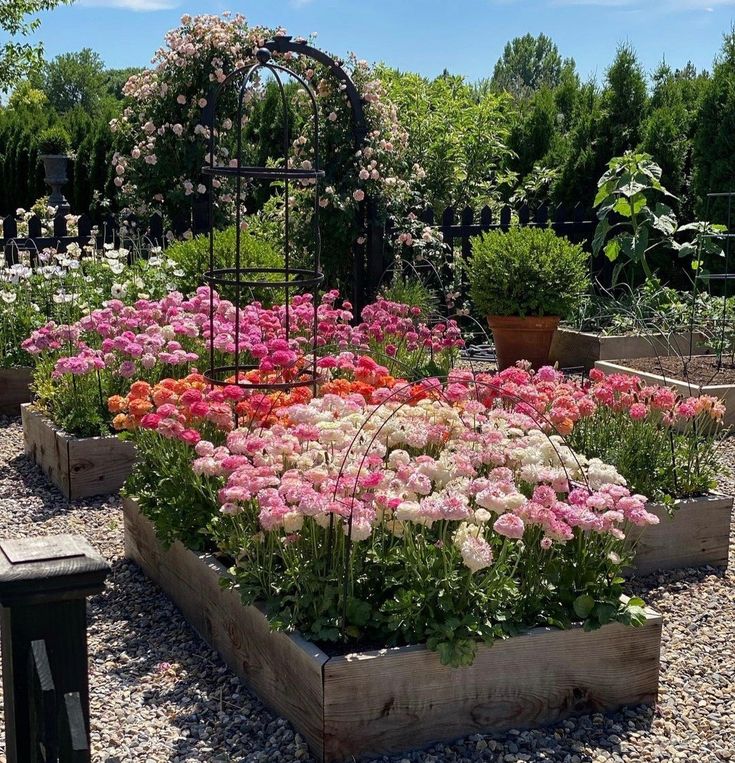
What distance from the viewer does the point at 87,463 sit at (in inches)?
187

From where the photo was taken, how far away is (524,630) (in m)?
2.73

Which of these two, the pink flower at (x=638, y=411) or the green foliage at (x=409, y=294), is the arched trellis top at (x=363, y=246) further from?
the pink flower at (x=638, y=411)

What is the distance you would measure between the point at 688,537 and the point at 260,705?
1.97 metres

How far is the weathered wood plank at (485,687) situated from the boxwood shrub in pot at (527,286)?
4597 millimetres

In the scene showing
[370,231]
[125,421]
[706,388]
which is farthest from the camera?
[370,231]

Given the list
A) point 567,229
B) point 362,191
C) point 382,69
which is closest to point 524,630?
point 362,191

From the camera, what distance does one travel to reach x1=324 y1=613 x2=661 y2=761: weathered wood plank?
2533mm

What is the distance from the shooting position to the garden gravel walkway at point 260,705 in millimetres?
2625

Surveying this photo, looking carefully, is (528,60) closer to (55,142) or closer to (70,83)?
(70,83)

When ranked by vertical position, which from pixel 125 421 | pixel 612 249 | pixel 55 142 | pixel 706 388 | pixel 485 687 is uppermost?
pixel 55 142

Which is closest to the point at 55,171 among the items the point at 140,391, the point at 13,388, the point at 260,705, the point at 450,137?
the point at 450,137

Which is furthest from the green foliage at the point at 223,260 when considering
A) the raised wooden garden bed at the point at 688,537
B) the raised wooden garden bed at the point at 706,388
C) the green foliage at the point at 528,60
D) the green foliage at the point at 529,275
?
the green foliage at the point at 528,60

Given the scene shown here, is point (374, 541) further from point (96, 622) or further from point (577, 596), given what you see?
point (96, 622)

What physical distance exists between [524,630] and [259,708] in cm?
79
